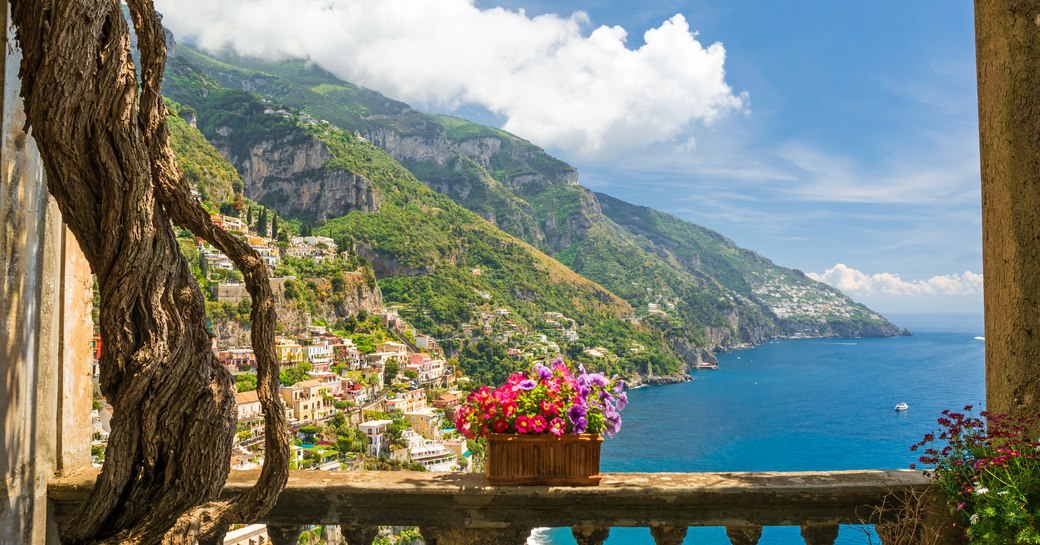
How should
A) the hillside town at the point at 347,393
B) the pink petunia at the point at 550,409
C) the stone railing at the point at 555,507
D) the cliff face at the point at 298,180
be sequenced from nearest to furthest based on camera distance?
the stone railing at the point at 555,507, the pink petunia at the point at 550,409, the hillside town at the point at 347,393, the cliff face at the point at 298,180

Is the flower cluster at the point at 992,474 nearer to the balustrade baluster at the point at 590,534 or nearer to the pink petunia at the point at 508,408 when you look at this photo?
the balustrade baluster at the point at 590,534

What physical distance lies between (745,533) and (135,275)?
5.63ft

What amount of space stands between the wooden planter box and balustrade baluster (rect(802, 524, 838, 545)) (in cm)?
65

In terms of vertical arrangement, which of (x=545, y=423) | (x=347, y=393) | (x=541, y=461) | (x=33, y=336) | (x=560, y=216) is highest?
(x=560, y=216)

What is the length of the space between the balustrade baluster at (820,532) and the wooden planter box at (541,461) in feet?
2.12

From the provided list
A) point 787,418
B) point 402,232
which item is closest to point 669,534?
point 787,418

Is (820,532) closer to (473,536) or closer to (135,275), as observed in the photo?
(473,536)

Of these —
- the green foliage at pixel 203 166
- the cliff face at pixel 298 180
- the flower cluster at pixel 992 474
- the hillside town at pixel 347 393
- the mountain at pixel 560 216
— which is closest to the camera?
the flower cluster at pixel 992 474

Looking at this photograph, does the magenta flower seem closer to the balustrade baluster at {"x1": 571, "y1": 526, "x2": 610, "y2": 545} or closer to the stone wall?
the balustrade baluster at {"x1": 571, "y1": 526, "x2": 610, "y2": 545}

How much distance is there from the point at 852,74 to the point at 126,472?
116 meters

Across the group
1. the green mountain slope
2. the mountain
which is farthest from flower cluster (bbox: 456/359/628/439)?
the mountain

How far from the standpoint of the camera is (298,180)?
76.4 metres

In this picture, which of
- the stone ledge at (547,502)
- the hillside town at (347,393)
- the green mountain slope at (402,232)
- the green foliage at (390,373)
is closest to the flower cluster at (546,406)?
the stone ledge at (547,502)

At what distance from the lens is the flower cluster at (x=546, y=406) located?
1.91m
